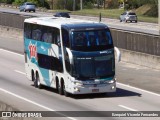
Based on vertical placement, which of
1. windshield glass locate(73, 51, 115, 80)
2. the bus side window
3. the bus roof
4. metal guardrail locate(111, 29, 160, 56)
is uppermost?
the bus roof

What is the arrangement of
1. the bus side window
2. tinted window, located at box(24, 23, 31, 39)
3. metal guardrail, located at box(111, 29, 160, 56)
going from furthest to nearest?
1. metal guardrail, located at box(111, 29, 160, 56)
2. tinted window, located at box(24, 23, 31, 39)
3. the bus side window

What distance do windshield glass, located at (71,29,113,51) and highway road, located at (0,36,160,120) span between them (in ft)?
7.40

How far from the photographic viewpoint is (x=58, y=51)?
90.8ft

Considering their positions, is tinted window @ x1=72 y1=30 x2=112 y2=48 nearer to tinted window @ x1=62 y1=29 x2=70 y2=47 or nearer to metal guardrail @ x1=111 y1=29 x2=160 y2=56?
tinted window @ x1=62 y1=29 x2=70 y2=47

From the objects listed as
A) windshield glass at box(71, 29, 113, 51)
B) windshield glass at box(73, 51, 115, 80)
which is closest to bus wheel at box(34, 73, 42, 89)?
windshield glass at box(73, 51, 115, 80)

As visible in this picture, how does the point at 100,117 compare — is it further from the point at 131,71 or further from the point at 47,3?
the point at 47,3

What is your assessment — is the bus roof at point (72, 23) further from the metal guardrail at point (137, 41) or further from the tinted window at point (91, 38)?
the metal guardrail at point (137, 41)

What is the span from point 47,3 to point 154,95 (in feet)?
342

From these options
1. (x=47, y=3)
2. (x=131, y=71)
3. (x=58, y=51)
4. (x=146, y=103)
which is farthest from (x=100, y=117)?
(x=47, y=3)

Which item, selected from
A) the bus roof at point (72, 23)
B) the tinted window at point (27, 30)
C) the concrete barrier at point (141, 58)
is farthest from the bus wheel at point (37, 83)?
the concrete barrier at point (141, 58)

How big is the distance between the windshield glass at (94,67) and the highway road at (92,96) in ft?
3.52

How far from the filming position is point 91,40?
26953 millimetres

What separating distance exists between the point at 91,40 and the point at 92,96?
9.02ft

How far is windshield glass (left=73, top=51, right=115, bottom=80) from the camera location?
26641 mm
